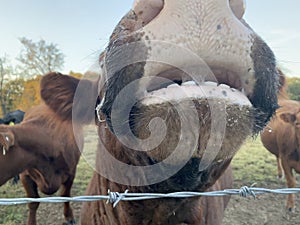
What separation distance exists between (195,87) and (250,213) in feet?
18.6

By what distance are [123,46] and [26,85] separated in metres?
25.4

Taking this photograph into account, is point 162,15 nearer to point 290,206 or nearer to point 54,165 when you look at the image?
point 54,165

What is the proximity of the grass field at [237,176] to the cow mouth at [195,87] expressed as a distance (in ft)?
13.5

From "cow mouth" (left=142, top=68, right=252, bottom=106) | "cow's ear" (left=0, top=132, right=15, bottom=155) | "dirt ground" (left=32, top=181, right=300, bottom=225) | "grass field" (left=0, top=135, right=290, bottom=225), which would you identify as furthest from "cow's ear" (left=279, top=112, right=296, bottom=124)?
"cow mouth" (left=142, top=68, right=252, bottom=106)

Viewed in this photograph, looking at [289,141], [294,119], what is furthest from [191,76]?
[289,141]

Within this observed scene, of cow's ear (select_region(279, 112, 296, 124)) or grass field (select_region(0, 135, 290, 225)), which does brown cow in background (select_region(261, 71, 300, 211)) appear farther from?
grass field (select_region(0, 135, 290, 225))

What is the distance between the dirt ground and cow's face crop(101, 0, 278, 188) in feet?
16.4

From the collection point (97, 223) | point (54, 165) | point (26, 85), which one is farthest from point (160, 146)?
point (26, 85)

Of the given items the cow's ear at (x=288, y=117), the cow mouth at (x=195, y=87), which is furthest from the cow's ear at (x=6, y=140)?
the cow's ear at (x=288, y=117)

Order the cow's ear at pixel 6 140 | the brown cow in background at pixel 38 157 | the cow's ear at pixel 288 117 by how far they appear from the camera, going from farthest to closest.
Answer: the cow's ear at pixel 288 117 → the brown cow in background at pixel 38 157 → the cow's ear at pixel 6 140

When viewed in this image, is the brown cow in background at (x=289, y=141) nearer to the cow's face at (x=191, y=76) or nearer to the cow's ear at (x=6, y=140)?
the cow's ear at (x=6, y=140)

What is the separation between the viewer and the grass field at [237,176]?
609cm

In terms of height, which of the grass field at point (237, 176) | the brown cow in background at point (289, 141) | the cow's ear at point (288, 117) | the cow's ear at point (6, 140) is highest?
the cow's ear at point (6, 140)

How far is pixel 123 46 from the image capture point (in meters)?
1.48
